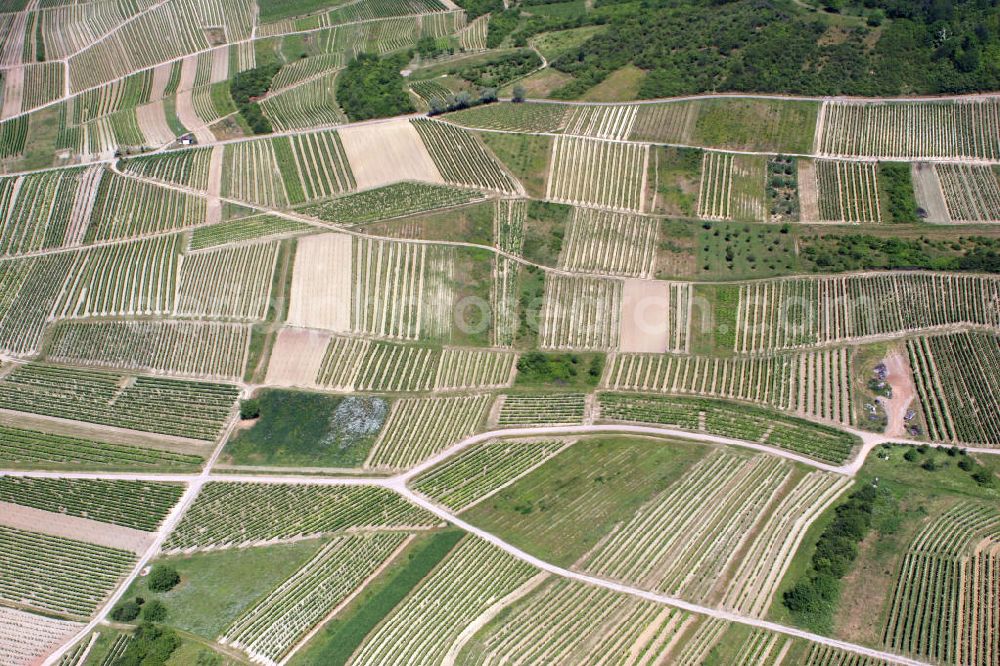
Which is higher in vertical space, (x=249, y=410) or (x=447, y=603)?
(x=249, y=410)

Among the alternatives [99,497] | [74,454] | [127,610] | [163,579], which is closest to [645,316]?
[163,579]

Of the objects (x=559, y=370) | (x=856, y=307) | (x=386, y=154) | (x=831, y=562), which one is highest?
(x=386, y=154)

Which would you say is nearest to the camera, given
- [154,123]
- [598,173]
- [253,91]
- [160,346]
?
[160,346]

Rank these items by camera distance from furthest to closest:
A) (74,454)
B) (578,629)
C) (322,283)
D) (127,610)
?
(322,283) → (74,454) → (127,610) → (578,629)

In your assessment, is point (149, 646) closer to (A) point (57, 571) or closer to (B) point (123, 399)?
(A) point (57, 571)

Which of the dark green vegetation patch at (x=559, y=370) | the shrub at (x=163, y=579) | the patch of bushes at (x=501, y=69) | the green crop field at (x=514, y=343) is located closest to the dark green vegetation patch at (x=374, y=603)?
the green crop field at (x=514, y=343)
